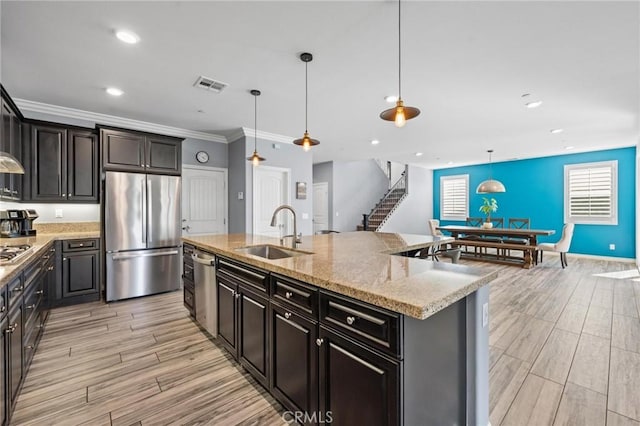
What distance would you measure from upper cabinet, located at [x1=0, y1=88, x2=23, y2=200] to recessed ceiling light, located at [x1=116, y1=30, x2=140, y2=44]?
1425 millimetres

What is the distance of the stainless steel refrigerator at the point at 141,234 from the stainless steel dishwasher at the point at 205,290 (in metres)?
1.58

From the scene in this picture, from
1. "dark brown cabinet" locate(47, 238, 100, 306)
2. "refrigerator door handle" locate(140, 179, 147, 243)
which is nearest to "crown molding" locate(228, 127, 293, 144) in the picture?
"refrigerator door handle" locate(140, 179, 147, 243)

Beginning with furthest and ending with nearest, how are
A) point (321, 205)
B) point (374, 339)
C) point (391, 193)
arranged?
point (391, 193), point (321, 205), point (374, 339)

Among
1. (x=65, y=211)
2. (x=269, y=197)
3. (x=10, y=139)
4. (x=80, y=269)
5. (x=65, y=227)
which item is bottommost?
(x=80, y=269)

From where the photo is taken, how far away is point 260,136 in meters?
5.43

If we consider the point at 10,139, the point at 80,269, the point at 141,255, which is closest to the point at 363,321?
the point at 141,255

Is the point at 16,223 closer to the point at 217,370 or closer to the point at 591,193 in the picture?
the point at 217,370

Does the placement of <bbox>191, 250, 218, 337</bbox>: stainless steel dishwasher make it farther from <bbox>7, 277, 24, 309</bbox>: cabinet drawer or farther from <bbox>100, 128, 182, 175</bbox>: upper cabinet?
<bbox>100, 128, 182, 175</bbox>: upper cabinet

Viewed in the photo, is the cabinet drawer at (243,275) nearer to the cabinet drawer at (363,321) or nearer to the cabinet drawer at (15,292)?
the cabinet drawer at (363,321)

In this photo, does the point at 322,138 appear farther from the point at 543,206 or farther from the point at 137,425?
the point at 543,206

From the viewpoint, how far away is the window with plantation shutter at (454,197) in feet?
32.0

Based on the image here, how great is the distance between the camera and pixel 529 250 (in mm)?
6059

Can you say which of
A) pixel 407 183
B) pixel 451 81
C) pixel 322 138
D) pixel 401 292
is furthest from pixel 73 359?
pixel 407 183

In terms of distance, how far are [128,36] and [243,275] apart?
2207mm
